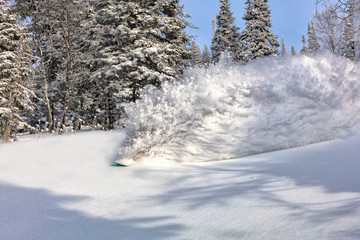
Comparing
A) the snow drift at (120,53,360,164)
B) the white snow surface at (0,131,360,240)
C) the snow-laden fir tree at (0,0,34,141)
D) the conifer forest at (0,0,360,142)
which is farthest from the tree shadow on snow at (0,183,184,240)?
the snow-laden fir tree at (0,0,34,141)

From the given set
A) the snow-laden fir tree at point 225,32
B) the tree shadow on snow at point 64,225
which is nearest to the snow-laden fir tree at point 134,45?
the tree shadow on snow at point 64,225

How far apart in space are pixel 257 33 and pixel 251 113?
916 inches

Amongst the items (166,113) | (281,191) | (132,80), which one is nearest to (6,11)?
(132,80)

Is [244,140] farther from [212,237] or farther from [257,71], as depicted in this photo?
[212,237]

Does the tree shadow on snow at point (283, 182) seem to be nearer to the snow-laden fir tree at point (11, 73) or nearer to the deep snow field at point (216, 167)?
the deep snow field at point (216, 167)

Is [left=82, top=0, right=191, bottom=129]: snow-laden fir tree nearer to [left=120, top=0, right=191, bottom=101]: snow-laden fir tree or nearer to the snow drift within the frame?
[left=120, top=0, right=191, bottom=101]: snow-laden fir tree

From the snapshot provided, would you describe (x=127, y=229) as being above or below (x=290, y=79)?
below

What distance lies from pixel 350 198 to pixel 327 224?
464 millimetres

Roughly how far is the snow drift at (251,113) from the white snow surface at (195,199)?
0.31 metres

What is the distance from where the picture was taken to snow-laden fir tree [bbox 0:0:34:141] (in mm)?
9820

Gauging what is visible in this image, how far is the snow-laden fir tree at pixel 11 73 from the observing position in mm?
9820

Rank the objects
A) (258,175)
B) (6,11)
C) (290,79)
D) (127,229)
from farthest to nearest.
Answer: (6,11)
(290,79)
(258,175)
(127,229)

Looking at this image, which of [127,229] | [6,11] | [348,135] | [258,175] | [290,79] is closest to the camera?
[127,229]

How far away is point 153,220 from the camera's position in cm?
204
